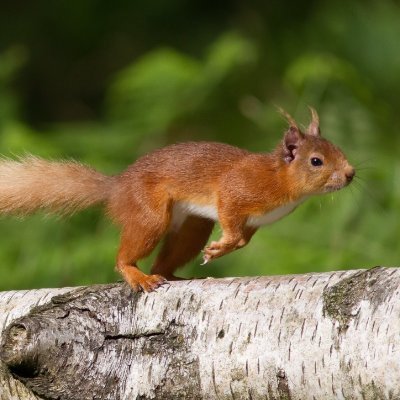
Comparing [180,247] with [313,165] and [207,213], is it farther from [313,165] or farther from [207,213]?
[313,165]

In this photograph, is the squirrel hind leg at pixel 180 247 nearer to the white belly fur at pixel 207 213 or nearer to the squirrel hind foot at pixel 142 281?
the white belly fur at pixel 207 213

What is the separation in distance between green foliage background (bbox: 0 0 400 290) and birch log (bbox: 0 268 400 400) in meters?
1.04

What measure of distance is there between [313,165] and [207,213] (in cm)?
41

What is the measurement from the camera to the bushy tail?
12.1 ft

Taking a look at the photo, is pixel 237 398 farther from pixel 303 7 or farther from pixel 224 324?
pixel 303 7

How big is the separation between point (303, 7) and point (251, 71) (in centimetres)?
158

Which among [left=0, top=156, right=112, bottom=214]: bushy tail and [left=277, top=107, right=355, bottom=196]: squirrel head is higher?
[left=277, top=107, right=355, bottom=196]: squirrel head

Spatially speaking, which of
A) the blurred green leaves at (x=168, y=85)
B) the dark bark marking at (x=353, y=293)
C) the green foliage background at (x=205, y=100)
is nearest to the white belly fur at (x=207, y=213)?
the green foliage background at (x=205, y=100)

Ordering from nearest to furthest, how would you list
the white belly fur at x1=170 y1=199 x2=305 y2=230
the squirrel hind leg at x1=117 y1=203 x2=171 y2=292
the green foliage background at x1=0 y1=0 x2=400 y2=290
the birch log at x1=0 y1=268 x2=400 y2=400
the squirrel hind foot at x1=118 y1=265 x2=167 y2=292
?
the birch log at x1=0 y1=268 x2=400 y2=400 < the squirrel hind foot at x1=118 y1=265 x2=167 y2=292 < the squirrel hind leg at x1=117 y1=203 x2=171 y2=292 < the white belly fur at x1=170 y1=199 x2=305 y2=230 < the green foliage background at x1=0 y1=0 x2=400 y2=290

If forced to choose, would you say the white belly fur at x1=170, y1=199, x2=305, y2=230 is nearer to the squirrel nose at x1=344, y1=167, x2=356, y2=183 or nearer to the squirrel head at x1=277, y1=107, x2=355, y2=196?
the squirrel head at x1=277, y1=107, x2=355, y2=196

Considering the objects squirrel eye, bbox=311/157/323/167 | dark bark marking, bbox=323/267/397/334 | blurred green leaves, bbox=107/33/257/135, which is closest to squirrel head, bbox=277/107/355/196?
squirrel eye, bbox=311/157/323/167

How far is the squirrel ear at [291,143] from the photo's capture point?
146 inches

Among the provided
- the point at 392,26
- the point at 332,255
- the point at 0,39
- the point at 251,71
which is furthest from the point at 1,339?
the point at 0,39

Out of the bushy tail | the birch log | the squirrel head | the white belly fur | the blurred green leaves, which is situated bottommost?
the birch log
